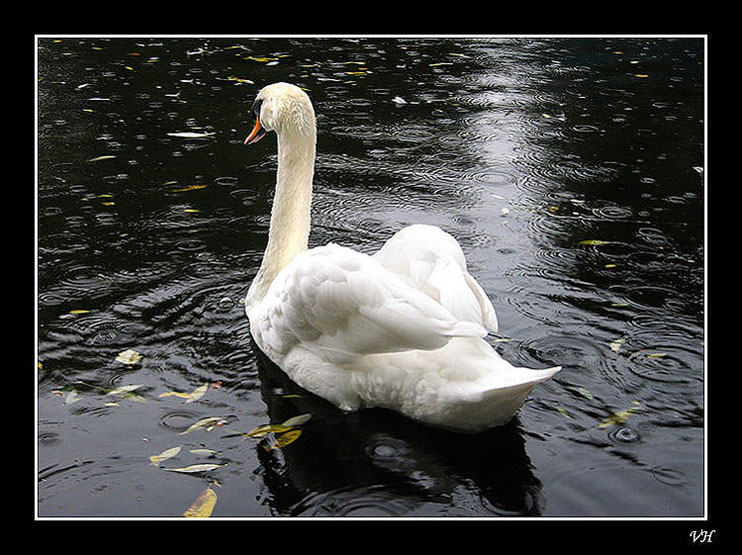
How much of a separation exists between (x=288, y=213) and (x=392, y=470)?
6.20 ft

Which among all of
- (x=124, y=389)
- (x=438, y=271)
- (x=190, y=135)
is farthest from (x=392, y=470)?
(x=190, y=135)

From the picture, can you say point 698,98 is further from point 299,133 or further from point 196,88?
point 299,133

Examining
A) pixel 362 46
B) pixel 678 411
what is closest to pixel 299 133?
pixel 678 411

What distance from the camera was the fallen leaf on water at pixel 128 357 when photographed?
4.74 m

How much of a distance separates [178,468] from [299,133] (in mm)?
2103

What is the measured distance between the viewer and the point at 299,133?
506cm

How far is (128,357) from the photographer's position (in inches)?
188

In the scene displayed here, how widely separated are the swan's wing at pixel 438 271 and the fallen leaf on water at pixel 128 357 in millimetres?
1446

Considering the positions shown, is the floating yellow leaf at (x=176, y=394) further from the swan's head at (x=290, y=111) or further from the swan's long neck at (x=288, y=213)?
the swan's head at (x=290, y=111)

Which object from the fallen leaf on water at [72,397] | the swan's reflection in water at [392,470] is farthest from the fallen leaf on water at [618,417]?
the fallen leaf on water at [72,397]

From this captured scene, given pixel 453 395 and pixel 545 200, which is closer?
pixel 453 395

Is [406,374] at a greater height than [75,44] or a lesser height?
lesser

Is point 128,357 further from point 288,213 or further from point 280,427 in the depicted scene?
point 288,213

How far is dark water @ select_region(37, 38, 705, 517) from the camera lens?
3.88 meters
